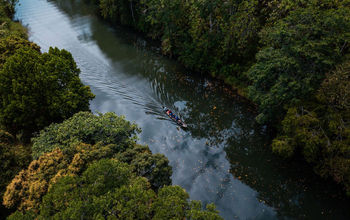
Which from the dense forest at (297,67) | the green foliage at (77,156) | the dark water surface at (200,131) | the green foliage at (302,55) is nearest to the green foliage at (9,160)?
the green foliage at (77,156)

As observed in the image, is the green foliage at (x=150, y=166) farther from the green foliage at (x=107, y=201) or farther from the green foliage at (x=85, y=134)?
the green foliage at (x=107, y=201)

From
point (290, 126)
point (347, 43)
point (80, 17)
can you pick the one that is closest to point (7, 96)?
point (290, 126)

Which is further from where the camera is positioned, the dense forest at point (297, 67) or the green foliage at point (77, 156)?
the dense forest at point (297, 67)

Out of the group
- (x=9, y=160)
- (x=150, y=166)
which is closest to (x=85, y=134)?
(x=9, y=160)

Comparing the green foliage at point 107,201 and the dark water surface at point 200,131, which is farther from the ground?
the green foliage at point 107,201

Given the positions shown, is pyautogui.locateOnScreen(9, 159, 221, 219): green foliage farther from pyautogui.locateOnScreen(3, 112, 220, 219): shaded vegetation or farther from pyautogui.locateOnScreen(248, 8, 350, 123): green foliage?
pyautogui.locateOnScreen(248, 8, 350, 123): green foliage

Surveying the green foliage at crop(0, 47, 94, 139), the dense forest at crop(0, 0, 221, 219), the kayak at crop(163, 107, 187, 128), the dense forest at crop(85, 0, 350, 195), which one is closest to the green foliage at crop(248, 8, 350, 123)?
the dense forest at crop(85, 0, 350, 195)

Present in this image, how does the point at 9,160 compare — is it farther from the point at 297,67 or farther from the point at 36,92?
the point at 297,67
